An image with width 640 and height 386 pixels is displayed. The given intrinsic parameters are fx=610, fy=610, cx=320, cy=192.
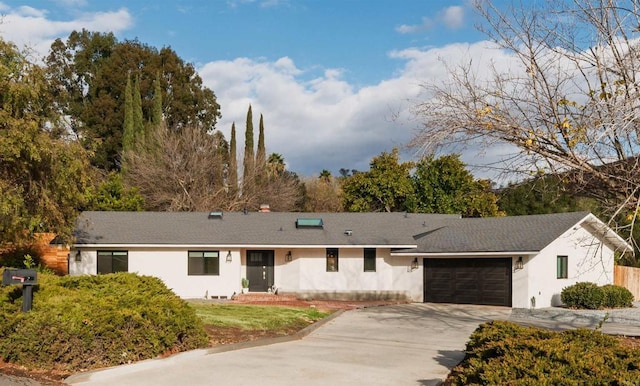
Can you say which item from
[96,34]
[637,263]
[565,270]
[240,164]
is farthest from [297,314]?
[96,34]

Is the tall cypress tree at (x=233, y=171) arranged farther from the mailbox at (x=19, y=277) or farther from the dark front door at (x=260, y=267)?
the mailbox at (x=19, y=277)

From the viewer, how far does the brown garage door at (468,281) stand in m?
24.6

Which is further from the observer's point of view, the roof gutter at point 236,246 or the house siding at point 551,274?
the roof gutter at point 236,246

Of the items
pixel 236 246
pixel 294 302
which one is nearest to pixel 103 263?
pixel 236 246

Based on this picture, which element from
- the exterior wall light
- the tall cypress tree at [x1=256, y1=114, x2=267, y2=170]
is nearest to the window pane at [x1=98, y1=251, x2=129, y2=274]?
the exterior wall light

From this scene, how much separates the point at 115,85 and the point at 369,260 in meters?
35.1

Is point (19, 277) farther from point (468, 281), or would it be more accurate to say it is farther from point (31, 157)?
point (468, 281)

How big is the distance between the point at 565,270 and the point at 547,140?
17.4 meters

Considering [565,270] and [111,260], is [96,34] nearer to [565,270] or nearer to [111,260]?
[111,260]

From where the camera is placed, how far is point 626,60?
9219 millimetres

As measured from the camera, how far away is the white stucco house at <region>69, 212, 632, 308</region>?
977 inches

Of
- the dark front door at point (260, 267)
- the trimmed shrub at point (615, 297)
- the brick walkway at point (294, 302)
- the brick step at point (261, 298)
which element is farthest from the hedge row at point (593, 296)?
the dark front door at point (260, 267)

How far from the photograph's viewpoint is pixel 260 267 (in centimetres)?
2775

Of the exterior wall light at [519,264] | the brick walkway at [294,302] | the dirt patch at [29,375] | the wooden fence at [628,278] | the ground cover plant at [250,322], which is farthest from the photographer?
the wooden fence at [628,278]
